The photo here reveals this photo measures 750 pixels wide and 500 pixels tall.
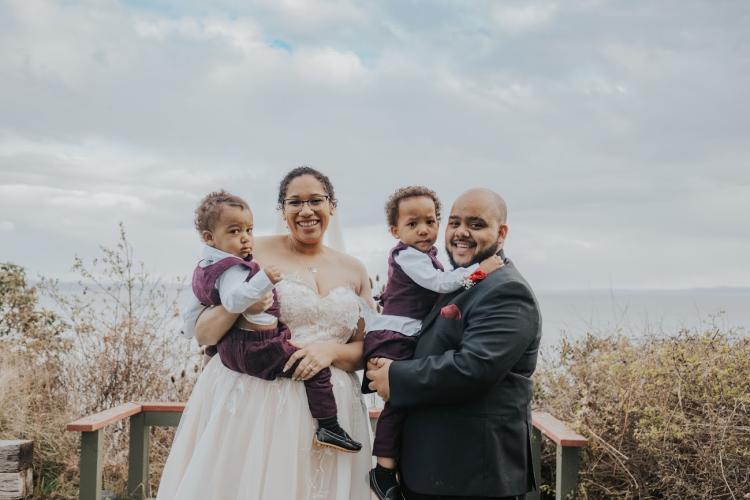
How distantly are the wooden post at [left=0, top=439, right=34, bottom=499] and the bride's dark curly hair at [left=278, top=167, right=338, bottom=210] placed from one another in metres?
3.51

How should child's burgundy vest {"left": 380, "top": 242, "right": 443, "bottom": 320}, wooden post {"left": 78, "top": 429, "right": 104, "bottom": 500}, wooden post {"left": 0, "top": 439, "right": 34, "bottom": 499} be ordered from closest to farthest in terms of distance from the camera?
child's burgundy vest {"left": 380, "top": 242, "right": 443, "bottom": 320} → wooden post {"left": 78, "top": 429, "right": 104, "bottom": 500} → wooden post {"left": 0, "top": 439, "right": 34, "bottom": 499}

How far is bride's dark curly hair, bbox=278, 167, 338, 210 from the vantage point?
3.35 m

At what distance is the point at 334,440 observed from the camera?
296cm

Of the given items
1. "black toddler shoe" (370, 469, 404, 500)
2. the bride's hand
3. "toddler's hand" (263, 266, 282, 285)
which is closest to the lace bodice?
the bride's hand

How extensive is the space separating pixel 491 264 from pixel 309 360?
93 cm

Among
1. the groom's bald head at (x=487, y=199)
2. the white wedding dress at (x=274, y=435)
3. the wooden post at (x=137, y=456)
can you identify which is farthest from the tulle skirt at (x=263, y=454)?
the wooden post at (x=137, y=456)

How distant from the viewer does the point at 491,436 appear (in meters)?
2.51

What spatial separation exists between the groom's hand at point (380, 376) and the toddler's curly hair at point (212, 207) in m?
0.92

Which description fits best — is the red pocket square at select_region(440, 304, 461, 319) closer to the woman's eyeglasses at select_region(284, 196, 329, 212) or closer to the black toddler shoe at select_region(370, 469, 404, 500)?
the black toddler shoe at select_region(370, 469, 404, 500)

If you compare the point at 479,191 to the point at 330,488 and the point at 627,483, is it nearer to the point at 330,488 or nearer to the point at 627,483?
the point at 330,488

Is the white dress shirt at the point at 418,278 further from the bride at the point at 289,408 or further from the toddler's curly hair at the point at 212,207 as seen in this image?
the toddler's curly hair at the point at 212,207

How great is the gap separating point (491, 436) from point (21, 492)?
4468 mm

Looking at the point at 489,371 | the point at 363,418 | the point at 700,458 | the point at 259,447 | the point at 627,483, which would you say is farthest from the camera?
the point at 627,483

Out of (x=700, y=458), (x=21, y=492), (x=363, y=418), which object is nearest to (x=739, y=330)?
(x=700, y=458)
